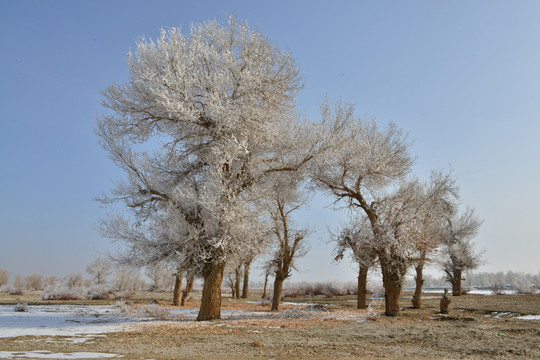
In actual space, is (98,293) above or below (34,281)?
above

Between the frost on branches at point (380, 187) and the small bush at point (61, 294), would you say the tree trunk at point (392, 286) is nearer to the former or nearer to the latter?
the frost on branches at point (380, 187)

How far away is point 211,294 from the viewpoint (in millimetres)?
15617

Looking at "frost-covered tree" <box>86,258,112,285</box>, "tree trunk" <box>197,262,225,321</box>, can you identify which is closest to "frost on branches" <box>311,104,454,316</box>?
"tree trunk" <box>197,262,225,321</box>

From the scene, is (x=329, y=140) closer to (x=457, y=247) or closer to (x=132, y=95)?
(x=132, y=95)

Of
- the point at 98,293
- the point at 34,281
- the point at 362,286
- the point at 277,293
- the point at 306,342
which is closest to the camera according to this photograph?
the point at 306,342

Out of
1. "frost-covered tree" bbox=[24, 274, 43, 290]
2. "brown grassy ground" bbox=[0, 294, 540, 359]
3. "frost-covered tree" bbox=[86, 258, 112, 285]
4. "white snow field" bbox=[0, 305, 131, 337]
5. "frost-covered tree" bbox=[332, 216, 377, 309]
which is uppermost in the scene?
"frost-covered tree" bbox=[332, 216, 377, 309]

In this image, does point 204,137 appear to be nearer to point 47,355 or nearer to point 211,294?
point 211,294

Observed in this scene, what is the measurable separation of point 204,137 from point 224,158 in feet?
7.01

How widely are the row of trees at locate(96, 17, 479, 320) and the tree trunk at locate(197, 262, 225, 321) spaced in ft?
0.13

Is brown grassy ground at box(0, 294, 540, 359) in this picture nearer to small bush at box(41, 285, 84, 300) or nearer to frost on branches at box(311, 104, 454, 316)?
frost on branches at box(311, 104, 454, 316)

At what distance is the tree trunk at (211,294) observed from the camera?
608 inches

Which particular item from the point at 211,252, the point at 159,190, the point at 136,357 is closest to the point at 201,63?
the point at 159,190

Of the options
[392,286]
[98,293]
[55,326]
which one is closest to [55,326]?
[55,326]

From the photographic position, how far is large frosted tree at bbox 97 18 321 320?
48.5 feet
